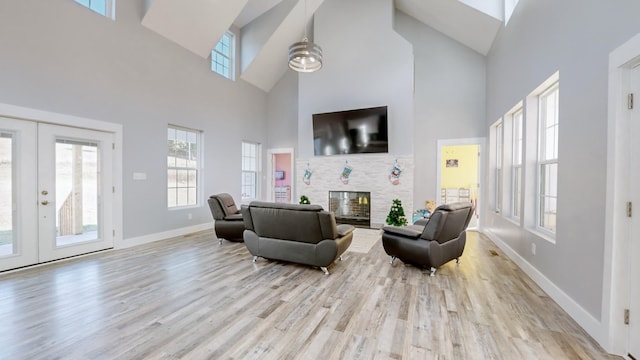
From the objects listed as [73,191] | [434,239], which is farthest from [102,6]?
[434,239]

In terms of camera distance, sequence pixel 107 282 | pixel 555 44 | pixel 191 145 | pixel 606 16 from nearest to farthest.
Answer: pixel 606 16
pixel 555 44
pixel 107 282
pixel 191 145

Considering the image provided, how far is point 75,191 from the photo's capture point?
4133 millimetres

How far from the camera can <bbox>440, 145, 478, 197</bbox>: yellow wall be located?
7633mm

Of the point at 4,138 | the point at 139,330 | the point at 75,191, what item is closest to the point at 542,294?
the point at 139,330

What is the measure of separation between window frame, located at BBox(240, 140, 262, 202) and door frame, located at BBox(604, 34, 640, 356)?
284 inches

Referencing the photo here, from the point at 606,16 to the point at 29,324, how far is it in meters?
5.15

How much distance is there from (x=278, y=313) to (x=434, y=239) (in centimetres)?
204

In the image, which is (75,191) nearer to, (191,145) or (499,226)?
(191,145)

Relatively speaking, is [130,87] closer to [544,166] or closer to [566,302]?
[544,166]

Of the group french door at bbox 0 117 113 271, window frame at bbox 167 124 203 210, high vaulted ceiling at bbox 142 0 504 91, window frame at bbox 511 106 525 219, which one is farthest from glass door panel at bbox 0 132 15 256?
window frame at bbox 511 106 525 219

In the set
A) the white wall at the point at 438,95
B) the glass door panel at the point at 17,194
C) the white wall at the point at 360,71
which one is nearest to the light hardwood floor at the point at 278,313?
the glass door panel at the point at 17,194

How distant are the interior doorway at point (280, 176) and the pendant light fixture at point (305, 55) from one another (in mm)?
4025

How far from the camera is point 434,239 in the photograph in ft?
10.7

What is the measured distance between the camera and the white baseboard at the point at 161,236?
15.4ft
